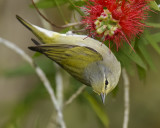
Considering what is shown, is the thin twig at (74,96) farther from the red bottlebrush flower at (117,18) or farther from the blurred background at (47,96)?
the red bottlebrush flower at (117,18)

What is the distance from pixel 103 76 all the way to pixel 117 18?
1.15 m

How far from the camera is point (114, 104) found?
7219 mm

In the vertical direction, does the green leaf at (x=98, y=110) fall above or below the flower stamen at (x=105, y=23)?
below

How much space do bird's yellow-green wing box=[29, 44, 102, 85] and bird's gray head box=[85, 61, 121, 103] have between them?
9 cm

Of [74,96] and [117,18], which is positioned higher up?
[117,18]

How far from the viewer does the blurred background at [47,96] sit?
19.2 feet

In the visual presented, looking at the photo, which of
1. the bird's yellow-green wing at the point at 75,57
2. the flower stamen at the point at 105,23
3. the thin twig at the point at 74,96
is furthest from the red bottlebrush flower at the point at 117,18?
the thin twig at the point at 74,96

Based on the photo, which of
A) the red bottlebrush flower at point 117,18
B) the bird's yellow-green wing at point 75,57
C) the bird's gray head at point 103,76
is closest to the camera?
the red bottlebrush flower at point 117,18

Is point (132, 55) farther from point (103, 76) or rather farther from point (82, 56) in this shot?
point (82, 56)

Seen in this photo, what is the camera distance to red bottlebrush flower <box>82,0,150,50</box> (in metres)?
3.57

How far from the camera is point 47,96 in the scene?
6148 millimetres

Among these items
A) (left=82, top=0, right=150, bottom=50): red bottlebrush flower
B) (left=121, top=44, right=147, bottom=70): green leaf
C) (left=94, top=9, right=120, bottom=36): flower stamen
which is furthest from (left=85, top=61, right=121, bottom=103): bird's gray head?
(left=94, top=9, right=120, bottom=36): flower stamen

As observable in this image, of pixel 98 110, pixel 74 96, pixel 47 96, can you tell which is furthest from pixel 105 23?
pixel 47 96

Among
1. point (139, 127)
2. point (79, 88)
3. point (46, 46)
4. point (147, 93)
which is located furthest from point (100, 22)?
point (139, 127)
